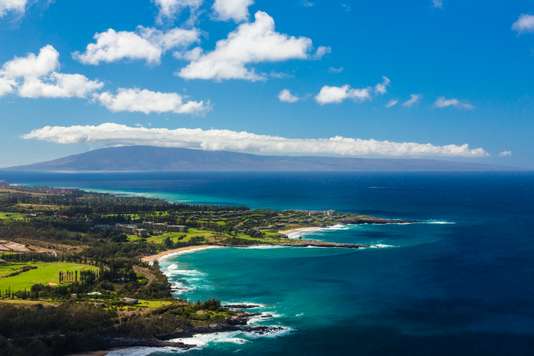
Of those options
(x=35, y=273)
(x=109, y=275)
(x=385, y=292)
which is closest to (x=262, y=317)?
(x=385, y=292)

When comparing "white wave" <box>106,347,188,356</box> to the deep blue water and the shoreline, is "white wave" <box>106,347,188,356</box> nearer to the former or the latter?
the deep blue water

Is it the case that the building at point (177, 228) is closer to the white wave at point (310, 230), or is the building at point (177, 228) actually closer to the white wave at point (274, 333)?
the white wave at point (310, 230)

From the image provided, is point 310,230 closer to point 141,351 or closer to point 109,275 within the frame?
Result: point 109,275

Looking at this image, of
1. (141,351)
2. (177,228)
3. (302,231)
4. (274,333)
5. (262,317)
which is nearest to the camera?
(141,351)

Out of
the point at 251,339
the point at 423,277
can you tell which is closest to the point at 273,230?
the point at 423,277

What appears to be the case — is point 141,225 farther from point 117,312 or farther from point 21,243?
point 117,312

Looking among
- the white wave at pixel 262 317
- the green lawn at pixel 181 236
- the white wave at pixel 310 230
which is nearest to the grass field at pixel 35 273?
the green lawn at pixel 181 236
